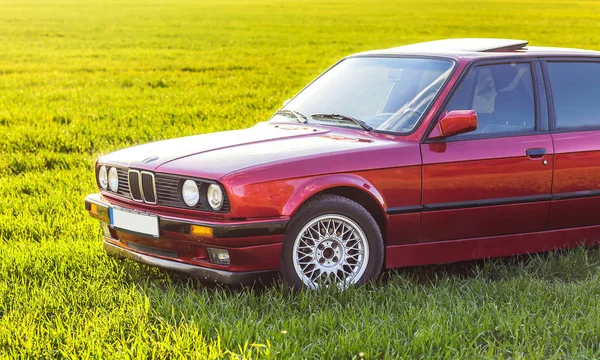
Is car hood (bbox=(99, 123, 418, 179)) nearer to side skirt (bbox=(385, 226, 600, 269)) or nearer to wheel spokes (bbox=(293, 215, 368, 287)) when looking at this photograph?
wheel spokes (bbox=(293, 215, 368, 287))

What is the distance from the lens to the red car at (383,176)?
520cm

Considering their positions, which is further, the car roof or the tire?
the car roof

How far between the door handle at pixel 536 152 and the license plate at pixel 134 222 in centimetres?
243

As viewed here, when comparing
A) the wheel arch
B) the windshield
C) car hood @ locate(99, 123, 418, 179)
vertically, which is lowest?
the wheel arch

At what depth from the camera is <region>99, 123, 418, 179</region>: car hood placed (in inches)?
207

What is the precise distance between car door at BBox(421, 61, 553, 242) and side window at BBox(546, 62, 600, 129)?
0.15 m

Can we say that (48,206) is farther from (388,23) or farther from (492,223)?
(388,23)

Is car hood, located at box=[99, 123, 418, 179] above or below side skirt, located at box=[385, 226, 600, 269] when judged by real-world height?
above

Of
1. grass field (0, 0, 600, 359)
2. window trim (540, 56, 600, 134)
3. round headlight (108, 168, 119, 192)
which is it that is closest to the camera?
grass field (0, 0, 600, 359)

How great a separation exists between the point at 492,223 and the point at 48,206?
3.87 metres

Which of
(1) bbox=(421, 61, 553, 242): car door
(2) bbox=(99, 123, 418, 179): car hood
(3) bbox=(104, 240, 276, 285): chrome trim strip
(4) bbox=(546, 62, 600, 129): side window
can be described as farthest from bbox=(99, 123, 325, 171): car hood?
(4) bbox=(546, 62, 600, 129): side window

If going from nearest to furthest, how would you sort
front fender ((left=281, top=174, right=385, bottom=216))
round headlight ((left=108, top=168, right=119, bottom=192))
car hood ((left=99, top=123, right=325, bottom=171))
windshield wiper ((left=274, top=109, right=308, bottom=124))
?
1. front fender ((left=281, top=174, right=385, bottom=216))
2. car hood ((left=99, top=123, right=325, bottom=171))
3. round headlight ((left=108, top=168, right=119, bottom=192))
4. windshield wiper ((left=274, top=109, right=308, bottom=124))

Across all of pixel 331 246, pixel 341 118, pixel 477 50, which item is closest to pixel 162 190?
pixel 331 246

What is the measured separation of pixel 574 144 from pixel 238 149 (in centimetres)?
229
